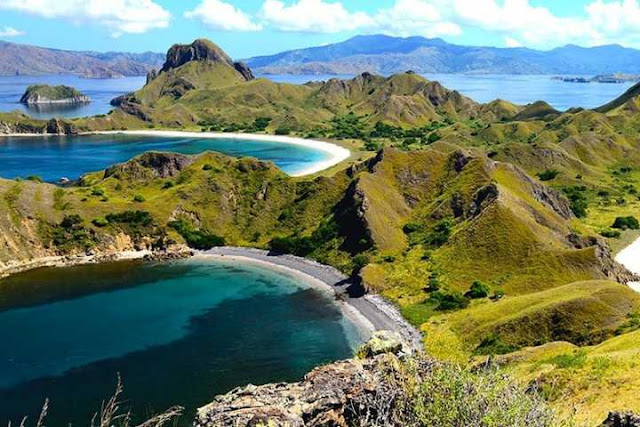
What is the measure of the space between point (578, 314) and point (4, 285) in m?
98.7

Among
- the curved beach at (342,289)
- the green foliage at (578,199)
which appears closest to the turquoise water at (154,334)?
the curved beach at (342,289)

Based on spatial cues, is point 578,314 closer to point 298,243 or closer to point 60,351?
point 298,243

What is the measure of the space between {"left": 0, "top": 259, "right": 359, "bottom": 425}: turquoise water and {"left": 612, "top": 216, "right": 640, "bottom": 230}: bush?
265 ft

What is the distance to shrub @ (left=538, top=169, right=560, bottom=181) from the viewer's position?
7151 inches

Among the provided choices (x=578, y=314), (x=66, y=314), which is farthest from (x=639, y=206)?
(x=66, y=314)

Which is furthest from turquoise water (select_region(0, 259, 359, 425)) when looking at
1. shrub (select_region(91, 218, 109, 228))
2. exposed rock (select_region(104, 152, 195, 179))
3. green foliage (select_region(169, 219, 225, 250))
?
exposed rock (select_region(104, 152, 195, 179))

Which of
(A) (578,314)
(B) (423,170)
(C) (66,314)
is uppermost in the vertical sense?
(B) (423,170)

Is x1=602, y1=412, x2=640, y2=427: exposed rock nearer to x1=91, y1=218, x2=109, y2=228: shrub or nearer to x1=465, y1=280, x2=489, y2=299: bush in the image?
x1=465, y1=280, x2=489, y2=299: bush

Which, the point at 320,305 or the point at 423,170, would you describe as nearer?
the point at 320,305

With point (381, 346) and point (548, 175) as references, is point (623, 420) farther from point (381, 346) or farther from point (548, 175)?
point (548, 175)

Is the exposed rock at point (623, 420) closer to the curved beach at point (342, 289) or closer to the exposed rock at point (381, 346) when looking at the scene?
the exposed rock at point (381, 346)

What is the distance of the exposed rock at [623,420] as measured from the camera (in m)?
28.2

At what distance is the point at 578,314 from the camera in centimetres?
7475

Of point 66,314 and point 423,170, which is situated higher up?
point 423,170
